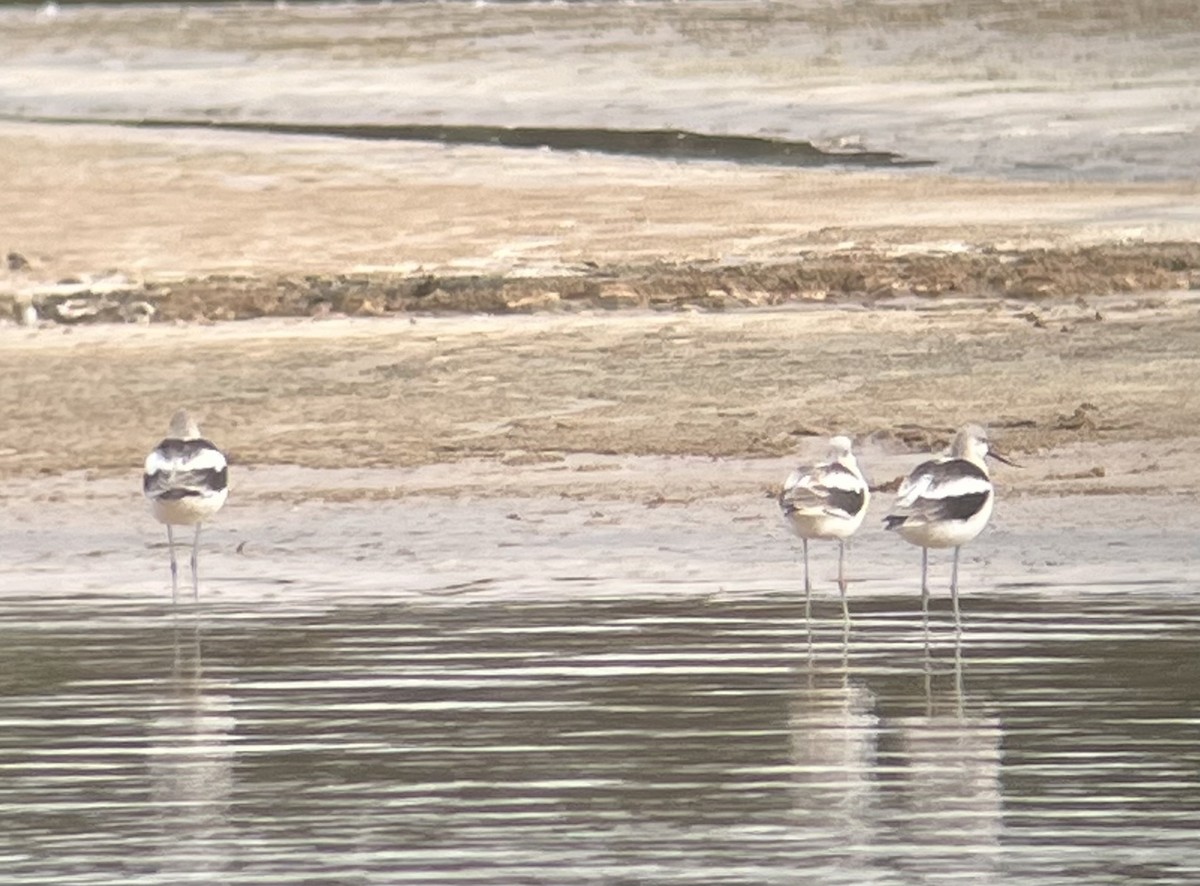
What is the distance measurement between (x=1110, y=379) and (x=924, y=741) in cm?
833

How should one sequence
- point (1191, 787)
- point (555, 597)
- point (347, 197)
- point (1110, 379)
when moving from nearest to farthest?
point (1191, 787), point (555, 597), point (1110, 379), point (347, 197)

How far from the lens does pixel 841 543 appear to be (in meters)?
13.9

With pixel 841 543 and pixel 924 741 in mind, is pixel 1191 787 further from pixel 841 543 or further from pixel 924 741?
pixel 841 543

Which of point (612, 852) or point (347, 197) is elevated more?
point (347, 197)

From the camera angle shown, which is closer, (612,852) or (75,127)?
(612,852)

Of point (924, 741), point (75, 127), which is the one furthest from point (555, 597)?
point (75, 127)

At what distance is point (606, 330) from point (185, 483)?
5.20 meters

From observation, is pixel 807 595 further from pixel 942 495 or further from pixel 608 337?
pixel 608 337

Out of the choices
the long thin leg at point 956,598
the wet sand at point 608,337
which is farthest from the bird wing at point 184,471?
the long thin leg at point 956,598

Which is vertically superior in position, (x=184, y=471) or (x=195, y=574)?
(x=184, y=471)

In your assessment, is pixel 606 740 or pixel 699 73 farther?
pixel 699 73

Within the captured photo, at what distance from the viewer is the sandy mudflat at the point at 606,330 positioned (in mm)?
17609

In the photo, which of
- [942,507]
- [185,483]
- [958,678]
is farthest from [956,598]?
[185,483]

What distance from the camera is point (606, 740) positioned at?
1017 cm
